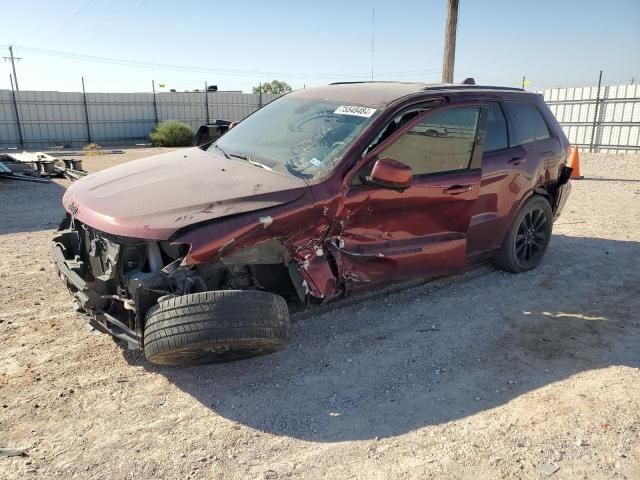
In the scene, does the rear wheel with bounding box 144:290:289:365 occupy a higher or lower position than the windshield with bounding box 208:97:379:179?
lower

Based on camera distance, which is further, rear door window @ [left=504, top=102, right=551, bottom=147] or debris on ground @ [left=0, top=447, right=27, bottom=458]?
rear door window @ [left=504, top=102, right=551, bottom=147]

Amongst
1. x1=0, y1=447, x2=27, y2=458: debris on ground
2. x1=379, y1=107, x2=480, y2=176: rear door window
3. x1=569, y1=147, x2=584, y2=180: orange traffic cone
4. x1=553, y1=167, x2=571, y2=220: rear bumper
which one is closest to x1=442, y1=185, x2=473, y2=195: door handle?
x1=379, y1=107, x2=480, y2=176: rear door window

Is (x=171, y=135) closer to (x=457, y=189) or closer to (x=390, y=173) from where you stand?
(x=457, y=189)

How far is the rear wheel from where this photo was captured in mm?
2980

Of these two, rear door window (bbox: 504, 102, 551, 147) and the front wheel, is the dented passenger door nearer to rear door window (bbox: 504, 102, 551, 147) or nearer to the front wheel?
rear door window (bbox: 504, 102, 551, 147)

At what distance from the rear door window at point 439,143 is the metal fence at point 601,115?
55.2 feet

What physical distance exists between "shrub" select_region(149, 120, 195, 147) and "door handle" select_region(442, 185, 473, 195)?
23.5 m

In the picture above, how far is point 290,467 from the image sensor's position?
8.80 ft

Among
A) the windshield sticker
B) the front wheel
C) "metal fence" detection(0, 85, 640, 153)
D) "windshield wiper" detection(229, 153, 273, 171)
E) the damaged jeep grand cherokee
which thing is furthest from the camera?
"metal fence" detection(0, 85, 640, 153)

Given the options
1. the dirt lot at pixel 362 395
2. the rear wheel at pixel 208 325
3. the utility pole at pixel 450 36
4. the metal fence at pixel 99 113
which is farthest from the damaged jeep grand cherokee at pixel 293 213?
the metal fence at pixel 99 113

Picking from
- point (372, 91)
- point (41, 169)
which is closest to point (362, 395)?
point (372, 91)

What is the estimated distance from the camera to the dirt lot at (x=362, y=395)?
2.73 metres

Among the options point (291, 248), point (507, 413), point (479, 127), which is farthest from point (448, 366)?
point (479, 127)

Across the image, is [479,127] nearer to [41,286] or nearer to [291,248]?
[291,248]
